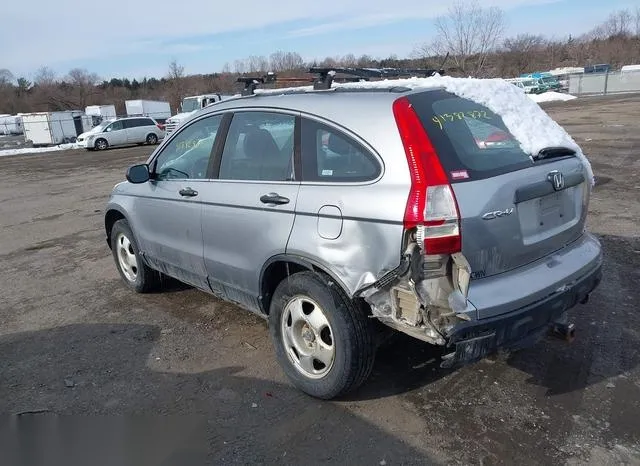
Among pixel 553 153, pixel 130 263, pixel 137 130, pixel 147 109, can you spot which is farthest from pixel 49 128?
pixel 553 153

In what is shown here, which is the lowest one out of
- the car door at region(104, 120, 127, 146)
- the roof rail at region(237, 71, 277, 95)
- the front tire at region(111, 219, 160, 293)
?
the car door at region(104, 120, 127, 146)

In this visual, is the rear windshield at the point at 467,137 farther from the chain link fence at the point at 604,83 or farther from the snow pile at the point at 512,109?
the chain link fence at the point at 604,83

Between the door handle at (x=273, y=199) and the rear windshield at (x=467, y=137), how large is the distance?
0.97 metres

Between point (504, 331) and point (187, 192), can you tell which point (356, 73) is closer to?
point (187, 192)

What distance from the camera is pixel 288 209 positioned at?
3.31 metres

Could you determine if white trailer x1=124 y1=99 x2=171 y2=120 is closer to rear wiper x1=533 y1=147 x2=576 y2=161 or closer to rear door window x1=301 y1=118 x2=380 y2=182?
rear door window x1=301 y1=118 x2=380 y2=182

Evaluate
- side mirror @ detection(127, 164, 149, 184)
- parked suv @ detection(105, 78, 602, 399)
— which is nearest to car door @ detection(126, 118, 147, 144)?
side mirror @ detection(127, 164, 149, 184)

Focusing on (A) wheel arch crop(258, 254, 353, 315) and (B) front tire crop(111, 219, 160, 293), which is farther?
(B) front tire crop(111, 219, 160, 293)

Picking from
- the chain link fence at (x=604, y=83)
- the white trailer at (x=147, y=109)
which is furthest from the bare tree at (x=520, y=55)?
the white trailer at (x=147, y=109)

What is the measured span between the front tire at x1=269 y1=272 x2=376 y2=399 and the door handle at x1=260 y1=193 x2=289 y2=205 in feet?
1.52

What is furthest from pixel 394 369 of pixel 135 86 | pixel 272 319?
pixel 135 86

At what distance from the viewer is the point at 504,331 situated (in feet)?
9.24

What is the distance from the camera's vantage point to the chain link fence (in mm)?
53312

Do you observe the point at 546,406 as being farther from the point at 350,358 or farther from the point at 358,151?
the point at 358,151
